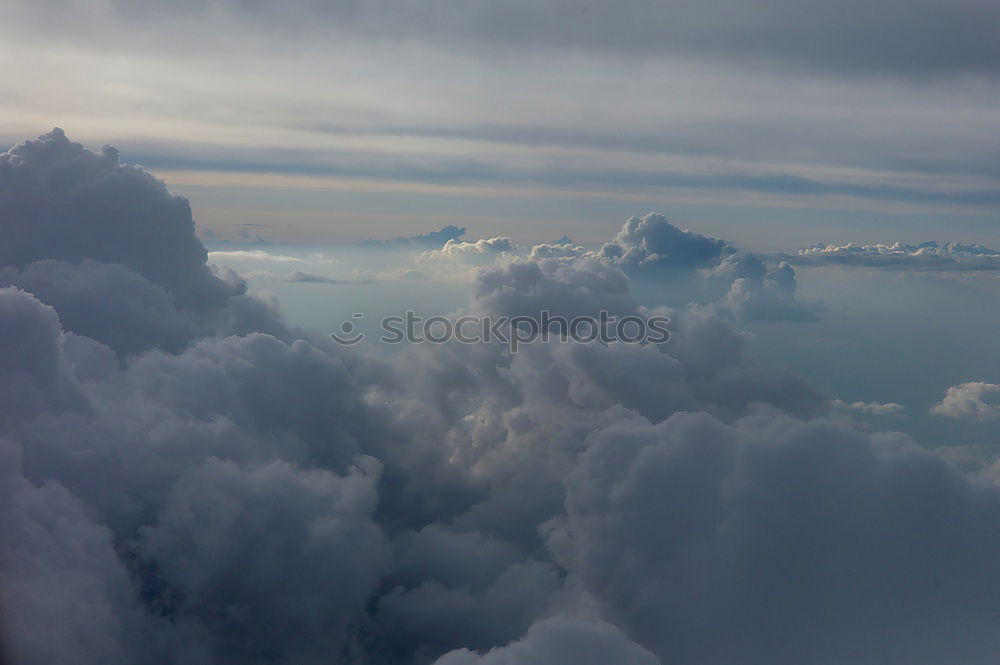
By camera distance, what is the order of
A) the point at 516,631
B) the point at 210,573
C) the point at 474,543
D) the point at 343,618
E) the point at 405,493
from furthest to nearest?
the point at 405,493, the point at 474,543, the point at 516,631, the point at 343,618, the point at 210,573

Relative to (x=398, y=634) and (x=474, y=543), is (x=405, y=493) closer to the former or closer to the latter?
(x=474, y=543)

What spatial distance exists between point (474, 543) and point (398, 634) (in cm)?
2387

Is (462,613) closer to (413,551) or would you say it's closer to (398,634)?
(398,634)

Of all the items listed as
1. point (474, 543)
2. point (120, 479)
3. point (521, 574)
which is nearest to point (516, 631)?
point (521, 574)

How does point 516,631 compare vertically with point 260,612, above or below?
below

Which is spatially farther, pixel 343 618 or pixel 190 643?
pixel 343 618

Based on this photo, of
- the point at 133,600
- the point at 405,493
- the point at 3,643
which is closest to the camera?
the point at 3,643

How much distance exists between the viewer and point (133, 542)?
7800 centimetres

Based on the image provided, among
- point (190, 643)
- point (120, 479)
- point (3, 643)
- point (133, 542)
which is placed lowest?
point (190, 643)

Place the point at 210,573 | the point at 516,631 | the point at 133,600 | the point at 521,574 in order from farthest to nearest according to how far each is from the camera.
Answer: the point at 521,574
the point at 516,631
the point at 210,573
the point at 133,600

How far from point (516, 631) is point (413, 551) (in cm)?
4280

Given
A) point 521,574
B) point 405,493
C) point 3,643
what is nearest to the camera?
point 3,643

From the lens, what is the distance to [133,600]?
250ft

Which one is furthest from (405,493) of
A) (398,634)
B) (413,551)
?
(398,634)
